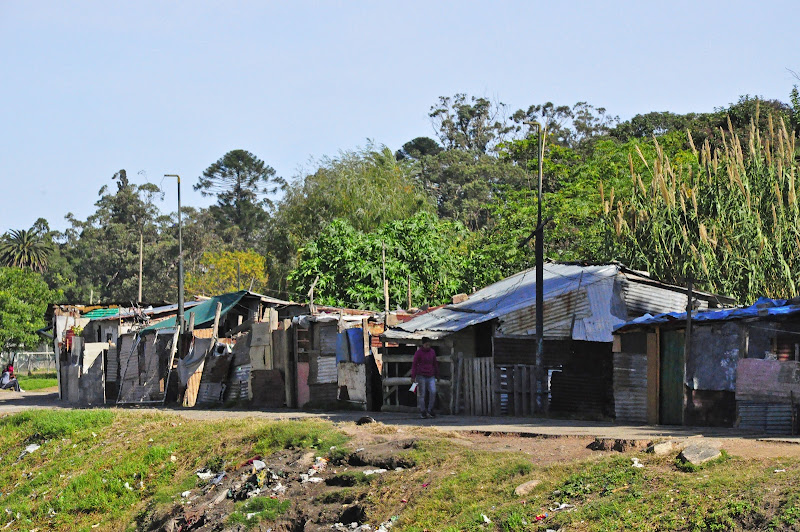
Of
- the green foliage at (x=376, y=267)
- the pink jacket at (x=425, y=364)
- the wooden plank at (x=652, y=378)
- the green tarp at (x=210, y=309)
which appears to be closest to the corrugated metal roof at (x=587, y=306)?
the pink jacket at (x=425, y=364)

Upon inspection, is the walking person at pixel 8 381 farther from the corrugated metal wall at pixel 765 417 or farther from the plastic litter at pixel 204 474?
the corrugated metal wall at pixel 765 417

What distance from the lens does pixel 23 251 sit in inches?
3369

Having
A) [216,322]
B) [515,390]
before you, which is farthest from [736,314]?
[216,322]

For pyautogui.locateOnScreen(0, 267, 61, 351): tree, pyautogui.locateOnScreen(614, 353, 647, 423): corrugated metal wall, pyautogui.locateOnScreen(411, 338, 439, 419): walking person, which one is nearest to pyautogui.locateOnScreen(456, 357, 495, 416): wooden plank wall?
pyautogui.locateOnScreen(411, 338, 439, 419): walking person

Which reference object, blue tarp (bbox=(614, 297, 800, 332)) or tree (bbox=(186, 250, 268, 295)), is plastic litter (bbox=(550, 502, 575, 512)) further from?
tree (bbox=(186, 250, 268, 295))

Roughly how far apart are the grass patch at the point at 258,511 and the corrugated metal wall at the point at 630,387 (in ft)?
22.9

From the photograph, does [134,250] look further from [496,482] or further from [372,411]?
[496,482]

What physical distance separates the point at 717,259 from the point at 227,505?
1238 centimetres

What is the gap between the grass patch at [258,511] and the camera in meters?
14.1

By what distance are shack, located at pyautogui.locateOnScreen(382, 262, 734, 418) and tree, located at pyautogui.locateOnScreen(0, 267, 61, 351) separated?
130 feet

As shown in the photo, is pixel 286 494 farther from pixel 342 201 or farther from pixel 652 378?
pixel 342 201

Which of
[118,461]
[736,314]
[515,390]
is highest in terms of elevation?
[736,314]

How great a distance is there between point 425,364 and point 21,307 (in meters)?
43.1

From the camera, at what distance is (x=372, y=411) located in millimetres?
23156
